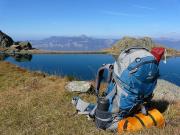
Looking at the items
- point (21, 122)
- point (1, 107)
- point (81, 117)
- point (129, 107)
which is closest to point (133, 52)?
point (129, 107)

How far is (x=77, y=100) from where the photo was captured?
11.4m

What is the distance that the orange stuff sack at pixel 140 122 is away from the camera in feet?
28.6

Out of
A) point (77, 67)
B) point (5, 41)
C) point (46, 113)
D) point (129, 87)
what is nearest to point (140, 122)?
point (129, 87)

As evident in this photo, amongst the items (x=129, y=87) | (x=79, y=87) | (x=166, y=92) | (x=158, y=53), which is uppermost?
(x=158, y=53)

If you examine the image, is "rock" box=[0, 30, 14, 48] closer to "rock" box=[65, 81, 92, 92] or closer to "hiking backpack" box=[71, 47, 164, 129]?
"rock" box=[65, 81, 92, 92]

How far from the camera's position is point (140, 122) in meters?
8.84

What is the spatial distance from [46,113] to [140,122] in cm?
317

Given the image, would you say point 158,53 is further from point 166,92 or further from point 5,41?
point 5,41

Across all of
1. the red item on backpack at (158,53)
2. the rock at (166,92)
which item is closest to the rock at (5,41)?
the rock at (166,92)

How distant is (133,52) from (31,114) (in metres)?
3.63

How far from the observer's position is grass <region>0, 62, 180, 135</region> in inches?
352

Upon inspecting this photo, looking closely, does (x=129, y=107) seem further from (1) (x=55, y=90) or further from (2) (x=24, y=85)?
(2) (x=24, y=85)

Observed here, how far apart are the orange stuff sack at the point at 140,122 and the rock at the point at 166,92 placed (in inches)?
155

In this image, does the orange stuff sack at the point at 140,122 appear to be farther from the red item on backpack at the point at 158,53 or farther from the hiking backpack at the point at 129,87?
the red item on backpack at the point at 158,53
